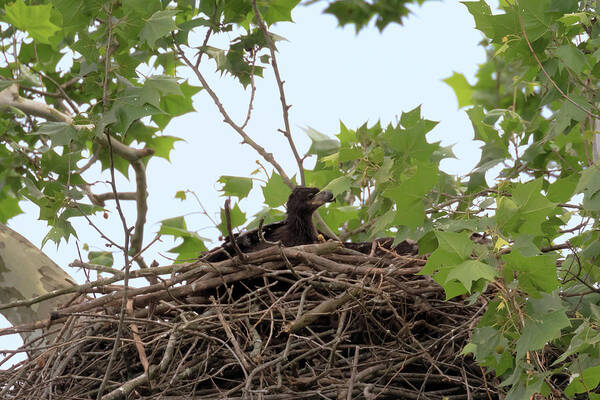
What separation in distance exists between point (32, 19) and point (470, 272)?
4.37m

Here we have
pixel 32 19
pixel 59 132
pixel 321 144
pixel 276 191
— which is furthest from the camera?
pixel 32 19

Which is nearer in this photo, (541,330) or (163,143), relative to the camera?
(541,330)

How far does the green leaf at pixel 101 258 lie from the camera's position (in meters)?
5.34

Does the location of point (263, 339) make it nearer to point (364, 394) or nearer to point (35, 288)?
point (364, 394)

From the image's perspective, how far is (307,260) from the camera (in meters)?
3.69

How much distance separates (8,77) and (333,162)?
2.81 m

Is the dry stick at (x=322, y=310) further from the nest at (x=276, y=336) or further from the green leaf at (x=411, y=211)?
the green leaf at (x=411, y=211)

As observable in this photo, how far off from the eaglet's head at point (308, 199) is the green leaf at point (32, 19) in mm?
2324

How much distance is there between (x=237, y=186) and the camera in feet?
15.9

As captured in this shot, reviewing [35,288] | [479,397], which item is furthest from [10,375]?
[479,397]

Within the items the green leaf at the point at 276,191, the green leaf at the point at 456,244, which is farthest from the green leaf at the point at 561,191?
the green leaf at the point at 276,191

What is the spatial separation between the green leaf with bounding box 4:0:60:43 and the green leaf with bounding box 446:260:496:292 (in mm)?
4117

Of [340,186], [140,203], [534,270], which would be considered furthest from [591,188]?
[140,203]

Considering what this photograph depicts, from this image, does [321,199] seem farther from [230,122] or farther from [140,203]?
[140,203]
